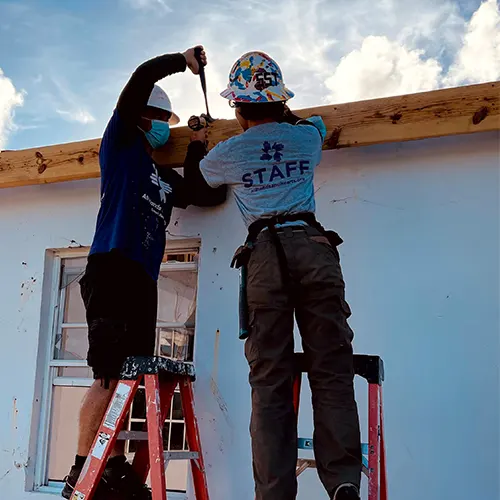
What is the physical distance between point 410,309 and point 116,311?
1.20 m

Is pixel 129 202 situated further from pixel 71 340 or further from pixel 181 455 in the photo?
pixel 71 340

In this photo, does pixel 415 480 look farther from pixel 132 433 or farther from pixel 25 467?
pixel 25 467

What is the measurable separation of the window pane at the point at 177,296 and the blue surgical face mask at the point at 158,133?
2.24ft

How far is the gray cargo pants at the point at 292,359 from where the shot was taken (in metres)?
2.03

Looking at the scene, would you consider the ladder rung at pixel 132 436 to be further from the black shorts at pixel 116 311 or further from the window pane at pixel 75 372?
the window pane at pixel 75 372

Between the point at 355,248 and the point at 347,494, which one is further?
the point at 355,248

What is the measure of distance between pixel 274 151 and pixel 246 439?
1.32 metres

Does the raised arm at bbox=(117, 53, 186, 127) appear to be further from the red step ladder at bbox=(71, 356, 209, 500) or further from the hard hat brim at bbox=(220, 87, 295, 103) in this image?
the red step ladder at bbox=(71, 356, 209, 500)

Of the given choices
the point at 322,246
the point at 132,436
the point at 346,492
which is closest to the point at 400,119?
the point at 322,246

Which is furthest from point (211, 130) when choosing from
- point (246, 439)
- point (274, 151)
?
→ point (246, 439)

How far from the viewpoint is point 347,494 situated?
1942 mm

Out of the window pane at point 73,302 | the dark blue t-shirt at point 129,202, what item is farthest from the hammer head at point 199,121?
the window pane at point 73,302

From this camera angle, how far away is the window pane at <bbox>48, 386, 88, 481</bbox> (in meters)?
3.59

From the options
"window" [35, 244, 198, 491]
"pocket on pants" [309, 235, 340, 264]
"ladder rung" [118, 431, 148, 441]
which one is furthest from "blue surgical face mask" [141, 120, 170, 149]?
"ladder rung" [118, 431, 148, 441]
